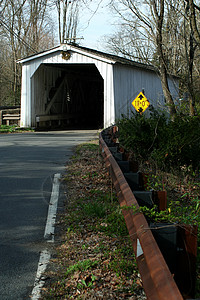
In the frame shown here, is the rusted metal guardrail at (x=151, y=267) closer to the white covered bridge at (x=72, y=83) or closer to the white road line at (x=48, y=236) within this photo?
the white road line at (x=48, y=236)

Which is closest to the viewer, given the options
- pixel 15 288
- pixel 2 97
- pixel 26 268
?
pixel 15 288

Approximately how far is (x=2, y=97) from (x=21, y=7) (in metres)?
9.12

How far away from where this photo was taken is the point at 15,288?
11.4 feet

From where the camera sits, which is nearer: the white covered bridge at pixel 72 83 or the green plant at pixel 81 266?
the green plant at pixel 81 266

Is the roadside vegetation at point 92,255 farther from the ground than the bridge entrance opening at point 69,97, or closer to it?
closer to it

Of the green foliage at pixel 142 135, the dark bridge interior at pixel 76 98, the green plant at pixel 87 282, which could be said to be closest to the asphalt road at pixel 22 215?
the green plant at pixel 87 282

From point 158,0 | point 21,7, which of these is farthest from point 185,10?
point 21,7

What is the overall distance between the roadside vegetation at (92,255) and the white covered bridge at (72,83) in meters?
14.7

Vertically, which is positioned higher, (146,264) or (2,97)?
(2,97)

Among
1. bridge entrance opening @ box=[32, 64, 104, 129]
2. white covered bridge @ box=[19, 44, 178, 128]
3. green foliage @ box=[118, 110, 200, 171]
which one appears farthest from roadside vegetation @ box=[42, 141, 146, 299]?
bridge entrance opening @ box=[32, 64, 104, 129]

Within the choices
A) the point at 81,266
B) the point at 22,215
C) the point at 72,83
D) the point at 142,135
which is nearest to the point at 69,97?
the point at 72,83

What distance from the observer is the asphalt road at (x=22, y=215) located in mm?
3697

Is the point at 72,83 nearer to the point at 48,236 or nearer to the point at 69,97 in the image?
the point at 69,97

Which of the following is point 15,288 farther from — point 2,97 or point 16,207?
point 2,97
